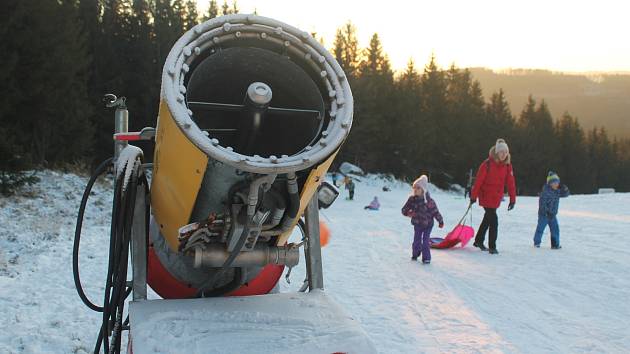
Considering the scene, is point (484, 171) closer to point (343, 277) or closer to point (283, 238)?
point (343, 277)

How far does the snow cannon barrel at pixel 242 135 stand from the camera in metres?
2.01

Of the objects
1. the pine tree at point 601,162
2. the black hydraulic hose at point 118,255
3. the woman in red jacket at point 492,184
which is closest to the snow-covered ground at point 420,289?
the woman in red jacket at point 492,184

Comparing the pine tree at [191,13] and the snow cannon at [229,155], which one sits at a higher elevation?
the pine tree at [191,13]

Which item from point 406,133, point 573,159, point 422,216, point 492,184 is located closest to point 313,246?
point 422,216

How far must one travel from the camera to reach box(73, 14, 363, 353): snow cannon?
6.65 feet

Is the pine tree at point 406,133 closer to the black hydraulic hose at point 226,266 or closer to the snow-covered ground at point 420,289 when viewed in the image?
the snow-covered ground at point 420,289

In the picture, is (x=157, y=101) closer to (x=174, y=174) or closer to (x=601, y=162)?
(x=174, y=174)

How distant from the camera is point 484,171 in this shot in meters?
9.68

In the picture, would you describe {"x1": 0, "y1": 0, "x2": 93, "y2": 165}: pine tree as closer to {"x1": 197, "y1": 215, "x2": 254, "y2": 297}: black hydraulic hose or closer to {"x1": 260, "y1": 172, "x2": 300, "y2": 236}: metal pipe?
{"x1": 197, "y1": 215, "x2": 254, "y2": 297}: black hydraulic hose

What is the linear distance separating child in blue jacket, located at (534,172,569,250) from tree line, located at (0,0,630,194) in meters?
10.4

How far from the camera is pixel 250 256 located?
2418 mm

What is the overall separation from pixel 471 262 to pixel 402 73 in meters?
57.1

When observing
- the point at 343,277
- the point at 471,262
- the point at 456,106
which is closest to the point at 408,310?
the point at 343,277

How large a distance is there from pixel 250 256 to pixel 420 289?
4.62m
